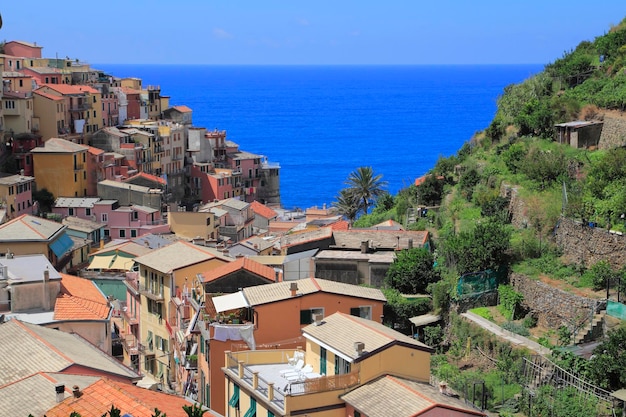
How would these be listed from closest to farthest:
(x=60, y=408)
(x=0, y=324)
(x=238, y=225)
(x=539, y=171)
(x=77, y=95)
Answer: (x=60, y=408) → (x=0, y=324) → (x=539, y=171) → (x=238, y=225) → (x=77, y=95)

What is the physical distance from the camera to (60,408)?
17.2 meters

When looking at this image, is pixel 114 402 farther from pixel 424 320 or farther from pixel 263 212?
pixel 263 212

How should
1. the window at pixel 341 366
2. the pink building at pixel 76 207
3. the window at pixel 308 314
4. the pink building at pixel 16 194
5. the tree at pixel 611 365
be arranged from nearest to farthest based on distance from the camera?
1. the window at pixel 341 366
2. the tree at pixel 611 365
3. the window at pixel 308 314
4. the pink building at pixel 16 194
5. the pink building at pixel 76 207

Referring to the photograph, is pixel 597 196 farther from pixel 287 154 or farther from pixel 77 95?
pixel 287 154

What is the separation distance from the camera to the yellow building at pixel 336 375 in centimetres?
1923

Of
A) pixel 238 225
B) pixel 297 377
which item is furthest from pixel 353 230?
pixel 238 225

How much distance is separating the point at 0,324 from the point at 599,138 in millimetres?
18492

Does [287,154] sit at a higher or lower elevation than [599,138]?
lower

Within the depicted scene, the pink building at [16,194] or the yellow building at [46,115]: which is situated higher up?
the yellow building at [46,115]

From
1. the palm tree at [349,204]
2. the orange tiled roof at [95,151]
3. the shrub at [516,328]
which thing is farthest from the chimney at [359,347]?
the orange tiled roof at [95,151]

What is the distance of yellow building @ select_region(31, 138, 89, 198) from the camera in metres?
59.9

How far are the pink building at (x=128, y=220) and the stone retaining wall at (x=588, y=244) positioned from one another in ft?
102

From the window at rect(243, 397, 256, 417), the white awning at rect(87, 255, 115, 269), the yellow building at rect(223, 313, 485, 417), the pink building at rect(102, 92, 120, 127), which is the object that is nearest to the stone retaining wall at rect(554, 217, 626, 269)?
the yellow building at rect(223, 313, 485, 417)

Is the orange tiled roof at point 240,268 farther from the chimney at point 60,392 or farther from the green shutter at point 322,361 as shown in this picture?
the chimney at point 60,392
